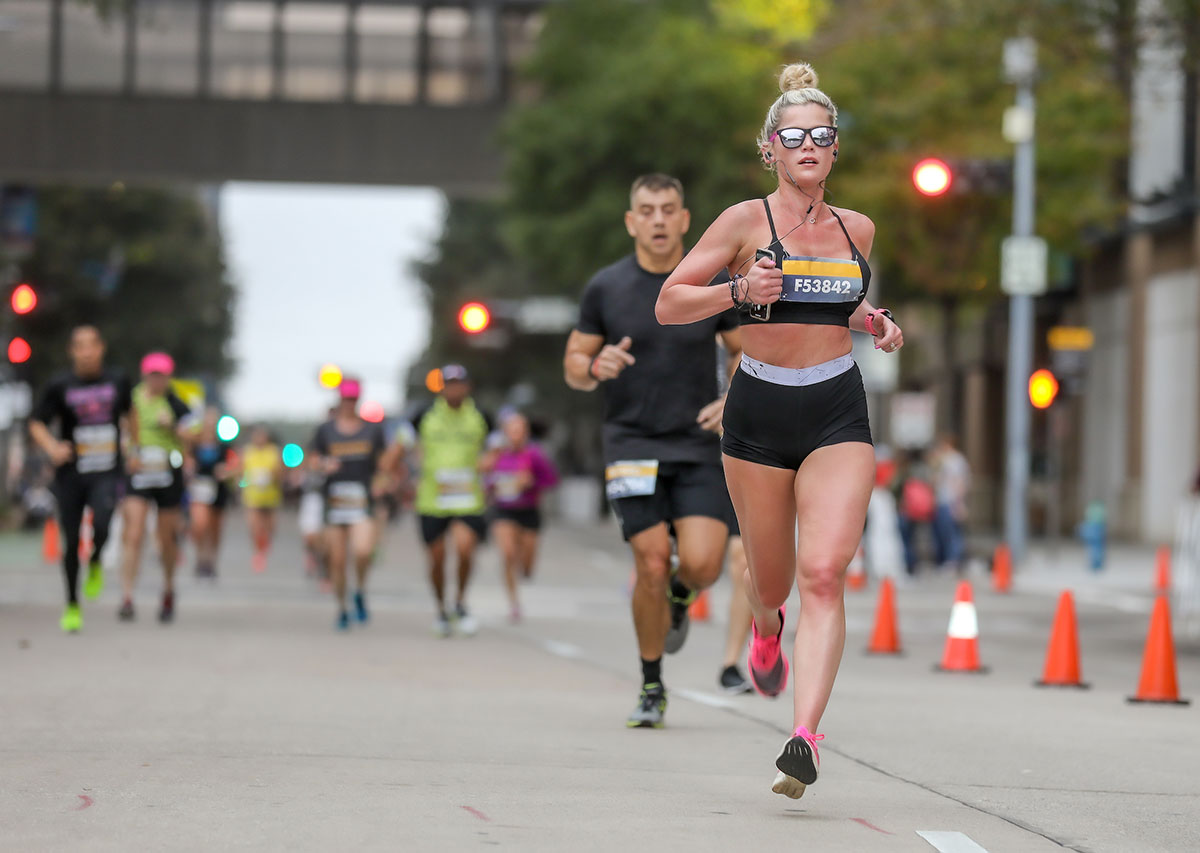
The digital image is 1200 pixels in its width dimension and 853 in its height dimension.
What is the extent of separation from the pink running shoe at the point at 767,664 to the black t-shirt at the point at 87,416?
295 inches

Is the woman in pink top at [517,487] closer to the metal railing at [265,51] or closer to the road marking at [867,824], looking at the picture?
the road marking at [867,824]

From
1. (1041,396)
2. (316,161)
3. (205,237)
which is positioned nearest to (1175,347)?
(1041,396)

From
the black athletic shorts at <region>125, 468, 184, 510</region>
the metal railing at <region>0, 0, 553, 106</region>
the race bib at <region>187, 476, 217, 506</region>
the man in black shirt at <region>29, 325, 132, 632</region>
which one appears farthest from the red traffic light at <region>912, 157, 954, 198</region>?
the metal railing at <region>0, 0, 553, 106</region>

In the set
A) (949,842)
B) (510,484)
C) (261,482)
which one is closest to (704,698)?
(949,842)

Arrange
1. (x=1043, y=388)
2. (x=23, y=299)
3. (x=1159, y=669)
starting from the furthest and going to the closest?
1. (x=1043, y=388)
2. (x=23, y=299)
3. (x=1159, y=669)

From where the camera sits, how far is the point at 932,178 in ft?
65.9

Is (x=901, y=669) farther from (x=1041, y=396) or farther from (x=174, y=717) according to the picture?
(x=1041, y=396)

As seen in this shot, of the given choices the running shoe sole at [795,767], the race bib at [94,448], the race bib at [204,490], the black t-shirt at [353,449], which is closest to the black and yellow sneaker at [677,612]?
the running shoe sole at [795,767]

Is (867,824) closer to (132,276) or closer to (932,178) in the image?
(932,178)

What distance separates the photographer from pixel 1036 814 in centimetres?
641

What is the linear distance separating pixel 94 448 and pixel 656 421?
6.03 m

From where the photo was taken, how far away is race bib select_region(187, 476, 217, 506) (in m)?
21.6

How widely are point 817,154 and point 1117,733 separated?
3.54 m

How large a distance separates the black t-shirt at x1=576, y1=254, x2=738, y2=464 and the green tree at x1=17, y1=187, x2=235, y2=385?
1404 inches
